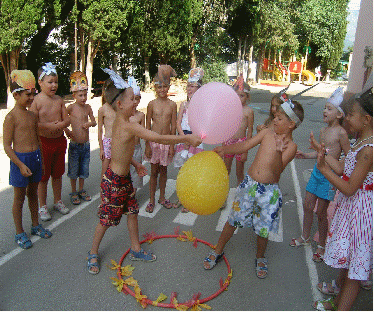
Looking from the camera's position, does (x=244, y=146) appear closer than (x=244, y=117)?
Yes

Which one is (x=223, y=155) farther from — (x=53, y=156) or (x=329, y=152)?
(x=53, y=156)

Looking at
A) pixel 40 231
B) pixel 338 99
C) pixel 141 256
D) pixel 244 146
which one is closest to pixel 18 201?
pixel 40 231

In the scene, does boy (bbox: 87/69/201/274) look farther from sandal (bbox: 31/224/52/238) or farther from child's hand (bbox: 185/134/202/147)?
sandal (bbox: 31/224/52/238)

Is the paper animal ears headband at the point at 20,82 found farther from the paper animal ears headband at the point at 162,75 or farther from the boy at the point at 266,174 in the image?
the boy at the point at 266,174

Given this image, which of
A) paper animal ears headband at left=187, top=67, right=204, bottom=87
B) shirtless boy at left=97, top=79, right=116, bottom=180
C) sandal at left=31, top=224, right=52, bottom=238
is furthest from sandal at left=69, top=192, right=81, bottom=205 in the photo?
paper animal ears headband at left=187, top=67, right=204, bottom=87

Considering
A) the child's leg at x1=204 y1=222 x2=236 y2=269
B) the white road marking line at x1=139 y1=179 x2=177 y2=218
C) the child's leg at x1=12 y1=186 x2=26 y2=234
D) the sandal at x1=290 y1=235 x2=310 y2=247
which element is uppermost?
the child's leg at x1=12 y1=186 x2=26 y2=234

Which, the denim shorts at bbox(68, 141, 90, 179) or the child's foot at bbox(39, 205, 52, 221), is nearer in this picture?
the child's foot at bbox(39, 205, 52, 221)

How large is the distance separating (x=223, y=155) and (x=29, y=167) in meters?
2.06

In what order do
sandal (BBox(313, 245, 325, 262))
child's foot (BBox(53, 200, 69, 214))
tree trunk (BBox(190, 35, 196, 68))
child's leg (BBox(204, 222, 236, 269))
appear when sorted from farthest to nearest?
tree trunk (BBox(190, 35, 196, 68))
child's foot (BBox(53, 200, 69, 214))
sandal (BBox(313, 245, 325, 262))
child's leg (BBox(204, 222, 236, 269))

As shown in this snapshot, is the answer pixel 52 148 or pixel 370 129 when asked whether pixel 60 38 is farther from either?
pixel 370 129

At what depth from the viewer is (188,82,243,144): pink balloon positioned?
2.85m

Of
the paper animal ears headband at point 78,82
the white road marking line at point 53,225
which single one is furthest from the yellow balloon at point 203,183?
the paper animal ears headband at point 78,82

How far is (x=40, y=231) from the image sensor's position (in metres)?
3.81

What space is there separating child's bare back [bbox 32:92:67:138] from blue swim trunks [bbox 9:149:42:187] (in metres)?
0.52
